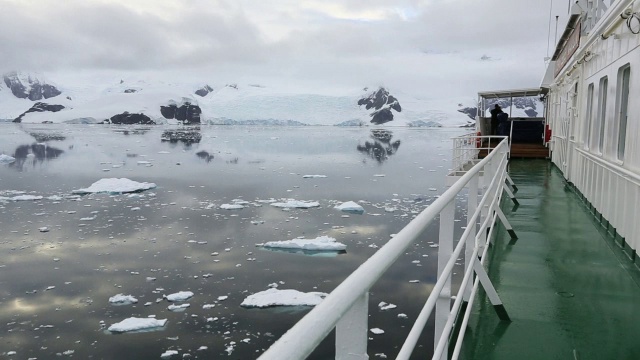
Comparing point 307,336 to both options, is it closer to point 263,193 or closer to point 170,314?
point 170,314

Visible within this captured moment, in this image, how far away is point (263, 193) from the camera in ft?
62.2

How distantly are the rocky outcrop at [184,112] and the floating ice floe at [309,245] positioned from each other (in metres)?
124

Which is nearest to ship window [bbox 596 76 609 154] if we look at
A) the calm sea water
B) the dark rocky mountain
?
the calm sea water

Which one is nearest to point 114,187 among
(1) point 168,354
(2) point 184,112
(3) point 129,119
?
(1) point 168,354

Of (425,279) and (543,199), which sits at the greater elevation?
(543,199)

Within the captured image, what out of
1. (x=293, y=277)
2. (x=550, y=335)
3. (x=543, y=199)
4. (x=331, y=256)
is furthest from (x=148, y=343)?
(x=543, y=199)

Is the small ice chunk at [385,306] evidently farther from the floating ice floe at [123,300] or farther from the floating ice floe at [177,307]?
the floating ice floe at [123,300]

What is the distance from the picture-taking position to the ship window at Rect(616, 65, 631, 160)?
538 cm

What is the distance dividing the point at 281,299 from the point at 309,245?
2.86 metres

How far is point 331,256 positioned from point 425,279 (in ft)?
7.59

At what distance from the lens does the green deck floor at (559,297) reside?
2.77 m

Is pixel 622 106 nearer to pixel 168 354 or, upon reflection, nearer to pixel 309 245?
pixel 168 354

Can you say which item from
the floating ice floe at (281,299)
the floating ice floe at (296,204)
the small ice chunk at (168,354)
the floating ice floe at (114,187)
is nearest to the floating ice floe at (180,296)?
the floating ice floe at (281,299)

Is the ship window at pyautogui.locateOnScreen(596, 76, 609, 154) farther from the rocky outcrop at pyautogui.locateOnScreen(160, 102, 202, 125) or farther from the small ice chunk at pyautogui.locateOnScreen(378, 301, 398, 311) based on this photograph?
the rocky outcrop at pyautogui.locateOnScreen(160, 102, 202, 125)
